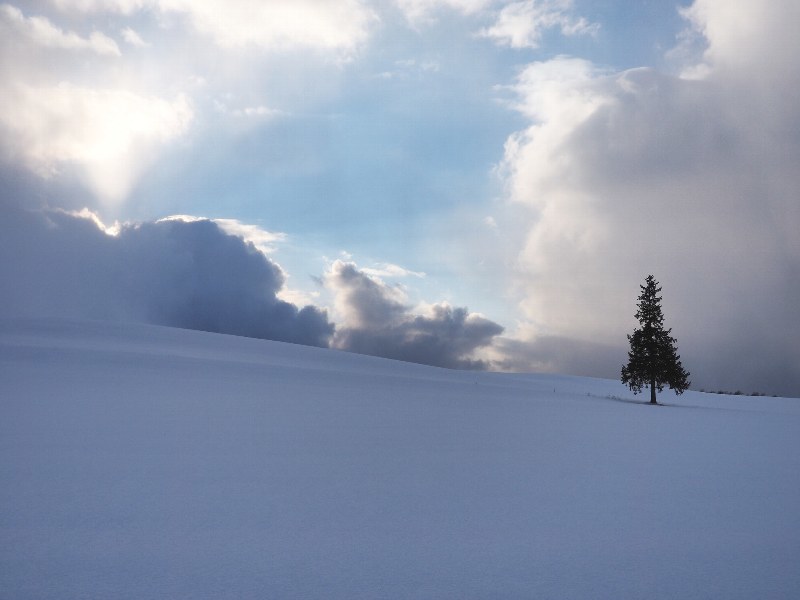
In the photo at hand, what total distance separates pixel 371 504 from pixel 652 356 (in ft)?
117

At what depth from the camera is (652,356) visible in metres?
38.5

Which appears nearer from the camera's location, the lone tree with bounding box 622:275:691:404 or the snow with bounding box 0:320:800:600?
the snow with bounding box 0:320:800:600

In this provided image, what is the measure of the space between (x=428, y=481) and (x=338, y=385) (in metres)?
16.0

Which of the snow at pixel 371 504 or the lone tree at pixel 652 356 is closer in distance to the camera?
the snow at pixel 371 504

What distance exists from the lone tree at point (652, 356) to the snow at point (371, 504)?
21.2 meters

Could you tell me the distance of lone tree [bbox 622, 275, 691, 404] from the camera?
3800 cm

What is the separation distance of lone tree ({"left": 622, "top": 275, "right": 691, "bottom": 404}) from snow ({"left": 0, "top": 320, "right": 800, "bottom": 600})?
21.2 m

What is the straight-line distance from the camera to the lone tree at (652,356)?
125ft

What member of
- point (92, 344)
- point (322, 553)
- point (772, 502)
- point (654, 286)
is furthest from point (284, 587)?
point (654, 286)

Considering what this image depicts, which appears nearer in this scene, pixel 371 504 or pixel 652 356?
pixel 371 504

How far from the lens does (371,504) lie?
7309mm

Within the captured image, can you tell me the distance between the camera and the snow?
200 inches

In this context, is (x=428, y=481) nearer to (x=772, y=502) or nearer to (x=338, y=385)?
(x=772, y=502)

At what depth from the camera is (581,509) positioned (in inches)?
295
